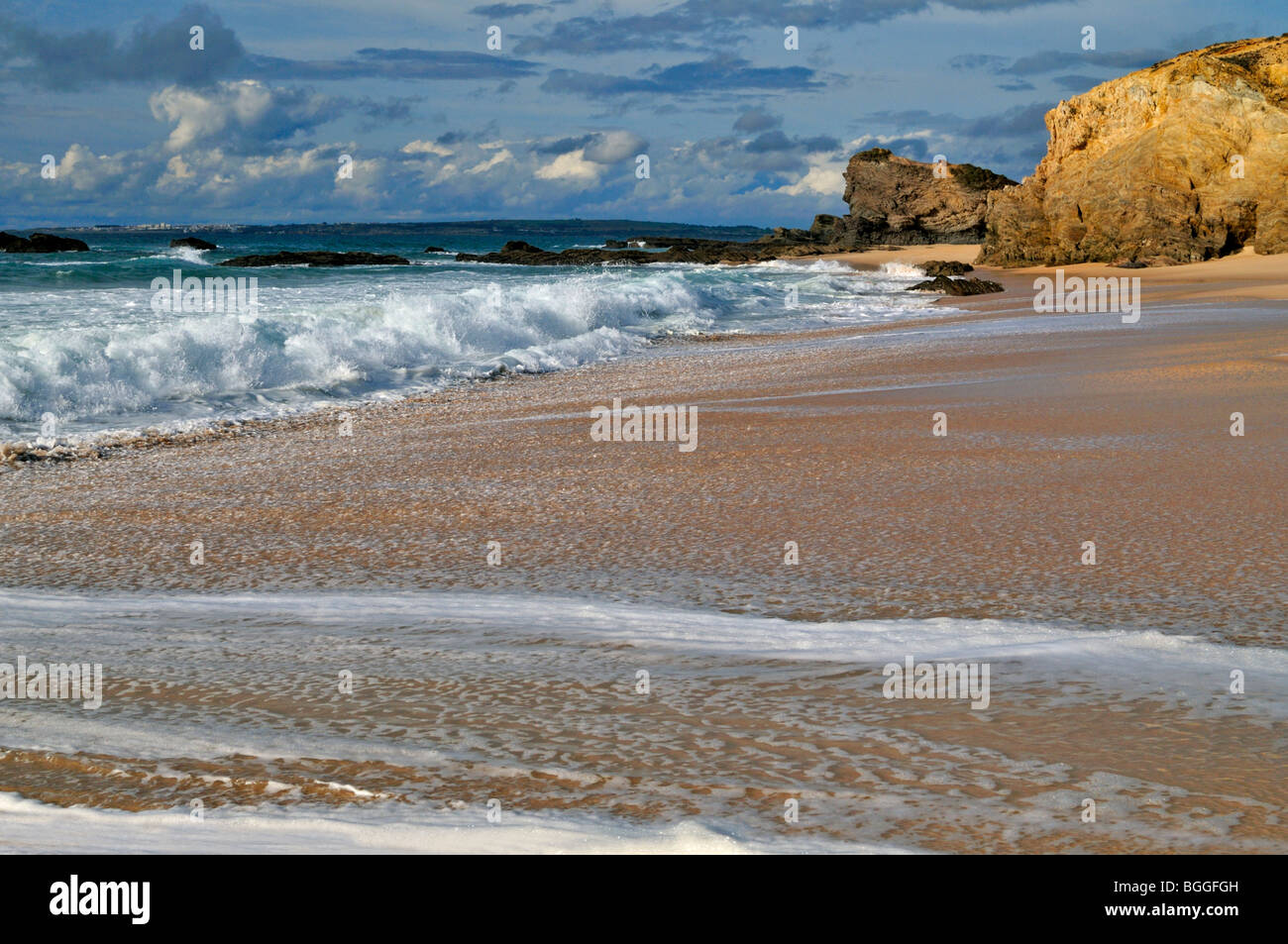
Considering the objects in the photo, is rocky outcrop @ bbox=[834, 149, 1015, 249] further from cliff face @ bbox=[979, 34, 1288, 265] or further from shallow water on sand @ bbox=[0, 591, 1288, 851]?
shallow water on sand @ bbox=[0, 591, 1288, 851]

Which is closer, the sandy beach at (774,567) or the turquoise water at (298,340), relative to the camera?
the sandy beach at (774,567)

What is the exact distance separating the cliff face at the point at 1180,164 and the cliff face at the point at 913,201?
2678cm

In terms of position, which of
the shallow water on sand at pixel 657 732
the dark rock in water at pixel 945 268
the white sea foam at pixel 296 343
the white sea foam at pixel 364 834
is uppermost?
the dark rock in water at pixel 945 268

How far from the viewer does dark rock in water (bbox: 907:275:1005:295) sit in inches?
1211

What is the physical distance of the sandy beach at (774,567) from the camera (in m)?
2.84

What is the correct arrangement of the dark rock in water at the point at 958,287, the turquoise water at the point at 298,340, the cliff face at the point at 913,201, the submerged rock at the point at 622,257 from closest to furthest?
1. the turquoise water at the point at 298,340
2. the dark rock in water at the point at 958,287
3. the submerged rock at the point at 622,257
4. the cliff face at the point at 913,201

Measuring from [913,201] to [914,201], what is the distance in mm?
80

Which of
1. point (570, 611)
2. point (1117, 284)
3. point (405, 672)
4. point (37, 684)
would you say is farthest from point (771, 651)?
point (1117, 284)

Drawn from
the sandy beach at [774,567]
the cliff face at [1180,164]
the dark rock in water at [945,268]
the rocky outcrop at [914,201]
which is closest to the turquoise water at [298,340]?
the sandy beach at [774,567]

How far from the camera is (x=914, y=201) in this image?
70.8 m

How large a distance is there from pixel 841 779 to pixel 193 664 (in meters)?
2.32

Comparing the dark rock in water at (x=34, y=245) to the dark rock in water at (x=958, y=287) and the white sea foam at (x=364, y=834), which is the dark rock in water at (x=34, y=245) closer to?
the dark rock in water at (x=958, y=287)

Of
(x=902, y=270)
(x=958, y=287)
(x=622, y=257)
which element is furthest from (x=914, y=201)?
(x=958, y=287)

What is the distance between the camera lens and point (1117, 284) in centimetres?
2920
